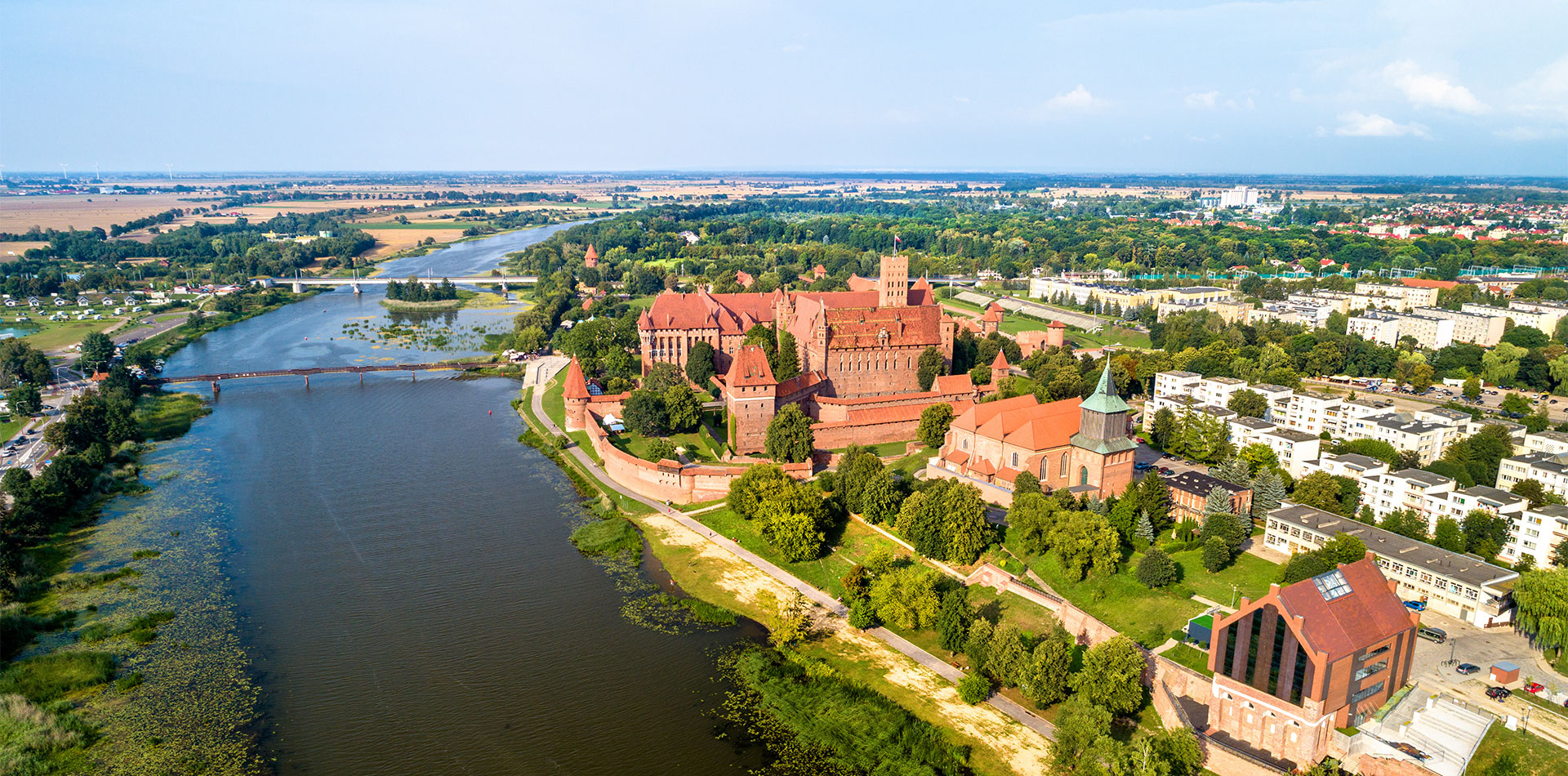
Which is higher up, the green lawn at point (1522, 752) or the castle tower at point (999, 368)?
the castle tower at point (999, 368)

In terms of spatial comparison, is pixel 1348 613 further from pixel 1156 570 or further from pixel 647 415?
pixel 647 415

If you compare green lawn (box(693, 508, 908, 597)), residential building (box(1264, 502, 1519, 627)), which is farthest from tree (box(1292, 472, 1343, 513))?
green lawn (box(693, 508, 908, 597))

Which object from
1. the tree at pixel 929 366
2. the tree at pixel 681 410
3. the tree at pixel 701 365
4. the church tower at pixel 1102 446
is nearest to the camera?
the church tower at pixel 1102 446

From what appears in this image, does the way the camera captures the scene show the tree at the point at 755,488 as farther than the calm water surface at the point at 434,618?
Yes

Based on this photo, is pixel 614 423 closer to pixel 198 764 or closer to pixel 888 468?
pixel 888 468

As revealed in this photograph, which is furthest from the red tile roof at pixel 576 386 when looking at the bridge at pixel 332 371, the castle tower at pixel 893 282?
the bridge at pixel 332 371

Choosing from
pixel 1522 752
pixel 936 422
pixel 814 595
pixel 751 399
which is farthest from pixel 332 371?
pixel 1522 752

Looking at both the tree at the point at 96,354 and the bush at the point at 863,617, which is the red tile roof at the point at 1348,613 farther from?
the tree at the point at 96,354

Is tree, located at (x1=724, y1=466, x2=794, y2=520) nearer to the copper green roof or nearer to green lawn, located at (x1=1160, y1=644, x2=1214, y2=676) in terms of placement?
the copper green roof

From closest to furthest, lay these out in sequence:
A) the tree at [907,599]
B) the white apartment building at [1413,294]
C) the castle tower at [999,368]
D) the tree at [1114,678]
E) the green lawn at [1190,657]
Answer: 1. the tree at [1114,678]
2. the green lawn at [1190,657]
3. the tree at [907,599]
4. the castle tower at [999,368]
5. the white apartment building at [1413,294]
